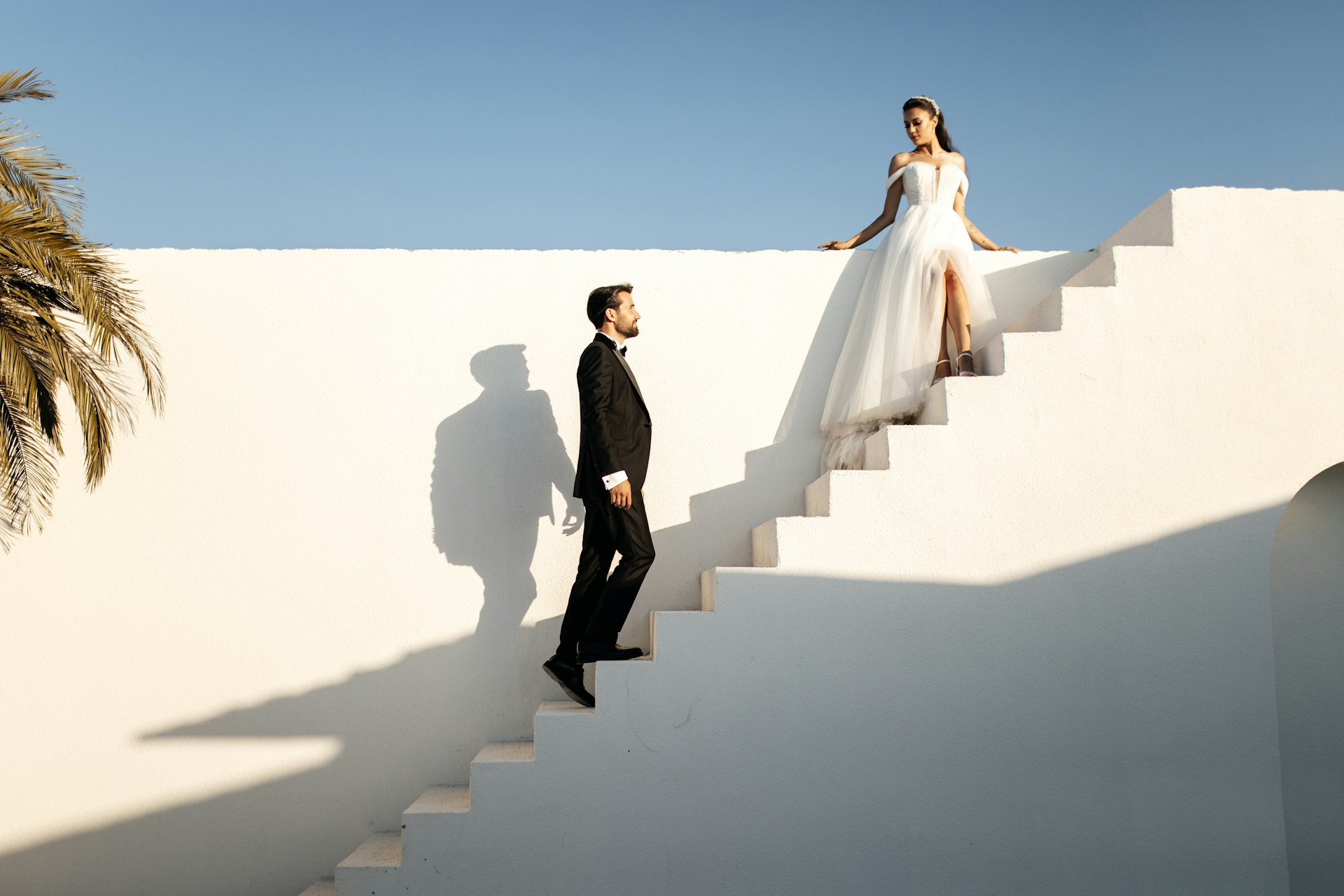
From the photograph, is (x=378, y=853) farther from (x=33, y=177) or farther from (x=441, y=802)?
(x=33, y=177)

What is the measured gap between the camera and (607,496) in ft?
14.5

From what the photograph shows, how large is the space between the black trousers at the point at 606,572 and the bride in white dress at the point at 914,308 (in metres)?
1.17

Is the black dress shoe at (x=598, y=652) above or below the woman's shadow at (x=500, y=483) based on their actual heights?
below

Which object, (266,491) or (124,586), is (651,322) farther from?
(124,586)

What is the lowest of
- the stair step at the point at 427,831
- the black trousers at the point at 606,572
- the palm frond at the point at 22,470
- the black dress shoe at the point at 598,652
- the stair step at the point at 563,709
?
the stair step at the point at 427,831

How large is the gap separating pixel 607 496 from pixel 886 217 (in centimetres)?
217

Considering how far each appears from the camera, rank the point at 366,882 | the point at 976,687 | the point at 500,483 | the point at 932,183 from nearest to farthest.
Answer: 1. the point at 366,882
2. the point at 976,687
3. the point at 932,183
4. the point at 500,483

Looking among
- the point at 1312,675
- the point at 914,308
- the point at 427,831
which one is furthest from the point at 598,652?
the point at 1312,675

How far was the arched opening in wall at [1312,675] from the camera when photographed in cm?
469

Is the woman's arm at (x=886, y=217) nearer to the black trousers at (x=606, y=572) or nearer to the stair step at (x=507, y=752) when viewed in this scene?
the black trousers at (x=606, y=572)

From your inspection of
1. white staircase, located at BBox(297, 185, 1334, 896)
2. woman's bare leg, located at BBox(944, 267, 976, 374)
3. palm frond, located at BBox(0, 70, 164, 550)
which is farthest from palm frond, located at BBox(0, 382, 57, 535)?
woman's bare leg, located at BBox(944, 267, 976, 374)

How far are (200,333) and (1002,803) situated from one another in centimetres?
441

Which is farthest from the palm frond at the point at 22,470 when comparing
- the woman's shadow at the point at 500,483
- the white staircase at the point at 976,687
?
the white staircase at the point at 976,687

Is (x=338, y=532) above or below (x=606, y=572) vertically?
above
